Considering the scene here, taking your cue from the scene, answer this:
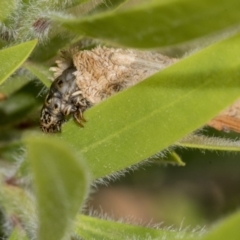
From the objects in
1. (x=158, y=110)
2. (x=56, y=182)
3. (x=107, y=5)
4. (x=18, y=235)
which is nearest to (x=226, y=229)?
(x=56, y=182)

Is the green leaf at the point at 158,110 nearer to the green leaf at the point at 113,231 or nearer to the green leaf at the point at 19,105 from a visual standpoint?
the green leaf at the point at 113,231

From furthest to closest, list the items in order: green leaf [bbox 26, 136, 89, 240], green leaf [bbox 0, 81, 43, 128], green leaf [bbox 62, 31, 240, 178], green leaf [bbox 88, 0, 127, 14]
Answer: green leaf [bbox 0, 81, 43, 128] < green leaf [bbox 88, 0, 127, 14] < green leaf [bbox 62, 31, 240, 178] < green leaf [bbox 26, 136, 89, 240]

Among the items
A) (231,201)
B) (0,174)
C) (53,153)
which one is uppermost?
(53,153)

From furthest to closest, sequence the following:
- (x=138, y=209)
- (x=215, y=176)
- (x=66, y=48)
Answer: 1. (x=138, y=209)
2. (x=215, y=176)
3. (x=66, y=48)

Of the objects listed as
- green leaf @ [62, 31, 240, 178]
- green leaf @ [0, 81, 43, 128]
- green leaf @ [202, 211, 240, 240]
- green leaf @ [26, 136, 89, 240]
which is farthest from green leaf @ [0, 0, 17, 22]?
green leaf @ [202, 211, 240, 240]

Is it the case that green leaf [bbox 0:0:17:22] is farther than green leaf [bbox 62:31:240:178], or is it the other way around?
green leaf [bbox 0:0:17:22]

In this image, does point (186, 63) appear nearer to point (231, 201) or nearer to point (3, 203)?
point (3, 203)

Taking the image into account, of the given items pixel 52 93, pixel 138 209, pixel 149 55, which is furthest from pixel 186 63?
pixel 138 209

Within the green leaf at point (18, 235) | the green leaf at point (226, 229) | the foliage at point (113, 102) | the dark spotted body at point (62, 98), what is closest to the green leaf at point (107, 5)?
the foliage at point (113, 102)

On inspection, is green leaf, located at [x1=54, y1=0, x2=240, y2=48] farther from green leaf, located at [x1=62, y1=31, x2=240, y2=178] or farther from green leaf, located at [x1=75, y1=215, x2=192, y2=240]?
green leaf, located at [x1=75, y1=215, x2=192, y2=240]
